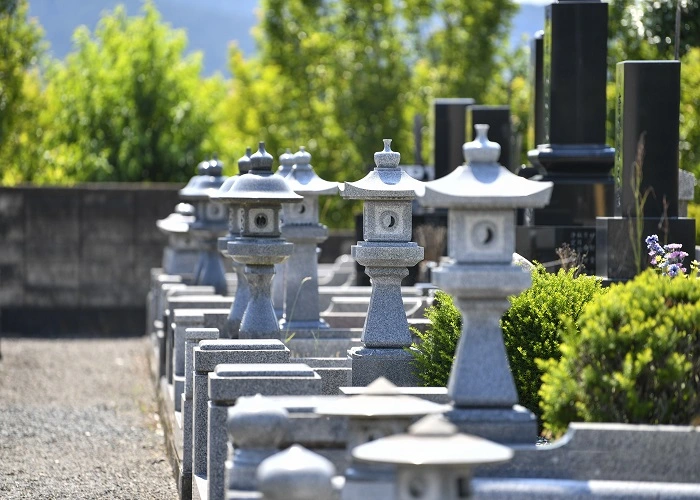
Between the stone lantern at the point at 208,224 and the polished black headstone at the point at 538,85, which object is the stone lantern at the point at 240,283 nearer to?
the stone lantern at the point at 208,224

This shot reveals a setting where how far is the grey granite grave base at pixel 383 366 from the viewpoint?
9.65 m

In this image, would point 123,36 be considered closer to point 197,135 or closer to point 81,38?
point 81,38

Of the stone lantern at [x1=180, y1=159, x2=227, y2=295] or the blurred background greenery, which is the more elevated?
the blurred background greenery

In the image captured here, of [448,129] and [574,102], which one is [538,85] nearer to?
[574,102]

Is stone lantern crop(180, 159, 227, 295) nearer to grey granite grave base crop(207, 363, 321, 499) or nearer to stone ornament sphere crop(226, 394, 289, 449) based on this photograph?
grey granite grave base crop(207, 363, 321, 499)

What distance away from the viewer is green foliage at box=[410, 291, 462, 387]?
29.9 ft

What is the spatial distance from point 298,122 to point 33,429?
27301 millimetres

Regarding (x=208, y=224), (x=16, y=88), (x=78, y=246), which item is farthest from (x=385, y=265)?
(x=16, y=88)

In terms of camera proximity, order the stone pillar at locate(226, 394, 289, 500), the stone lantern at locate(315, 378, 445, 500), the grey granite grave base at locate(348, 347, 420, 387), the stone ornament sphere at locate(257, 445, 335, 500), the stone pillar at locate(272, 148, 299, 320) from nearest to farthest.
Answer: the stone ornament sphere at locate(257, 445, 335, 500)
the stone lantern at locate(315, 378, 445, 500)
the stone pillar at locate(226, 394, 289, 500)
the grey granite grave base at locate(348, 347, 420, 387)
the stone pillar at locate(272, 148, 299, 320)

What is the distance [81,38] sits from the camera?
39.2m

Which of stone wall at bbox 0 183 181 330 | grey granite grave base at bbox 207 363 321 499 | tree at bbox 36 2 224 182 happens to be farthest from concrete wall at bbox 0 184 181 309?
grey granite grave base at bbox 207 363 321 499

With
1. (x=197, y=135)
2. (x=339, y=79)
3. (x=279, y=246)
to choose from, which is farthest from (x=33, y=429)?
(x=339, y=79)

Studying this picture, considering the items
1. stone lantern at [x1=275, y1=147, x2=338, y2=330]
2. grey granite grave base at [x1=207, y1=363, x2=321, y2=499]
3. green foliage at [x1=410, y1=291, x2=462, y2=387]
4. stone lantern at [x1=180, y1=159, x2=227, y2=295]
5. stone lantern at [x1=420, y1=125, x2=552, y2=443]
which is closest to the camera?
stone lantern at [x1=420, y1=125, x2=552, y2=443]

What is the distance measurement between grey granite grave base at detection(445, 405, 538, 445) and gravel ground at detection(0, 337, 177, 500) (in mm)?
4002
